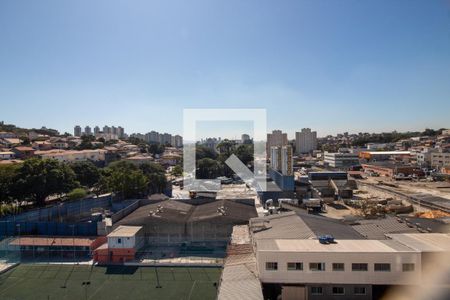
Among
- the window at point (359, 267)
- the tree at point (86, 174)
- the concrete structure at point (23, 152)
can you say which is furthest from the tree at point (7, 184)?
the window at point (359, 267)

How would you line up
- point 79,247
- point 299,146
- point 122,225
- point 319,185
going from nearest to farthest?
point 79,247 → point 122,225 → point 319,185 → point 299,146

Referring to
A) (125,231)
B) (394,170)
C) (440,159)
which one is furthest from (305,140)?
(125,231)

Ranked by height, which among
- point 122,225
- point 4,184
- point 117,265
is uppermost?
point 4,184

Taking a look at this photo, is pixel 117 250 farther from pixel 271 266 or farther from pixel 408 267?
pixel 408 267

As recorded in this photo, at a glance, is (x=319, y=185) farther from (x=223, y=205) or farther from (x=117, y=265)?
(x=117, y=265)

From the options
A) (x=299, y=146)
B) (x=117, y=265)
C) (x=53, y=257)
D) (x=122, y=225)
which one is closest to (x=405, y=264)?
(x=117, y=265)

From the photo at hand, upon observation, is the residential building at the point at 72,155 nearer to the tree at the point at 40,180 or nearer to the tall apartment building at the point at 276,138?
the tree at the point at 40,180

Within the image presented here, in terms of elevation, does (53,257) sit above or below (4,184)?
below

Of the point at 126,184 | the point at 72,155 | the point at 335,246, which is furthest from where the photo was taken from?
the point at 72,155
